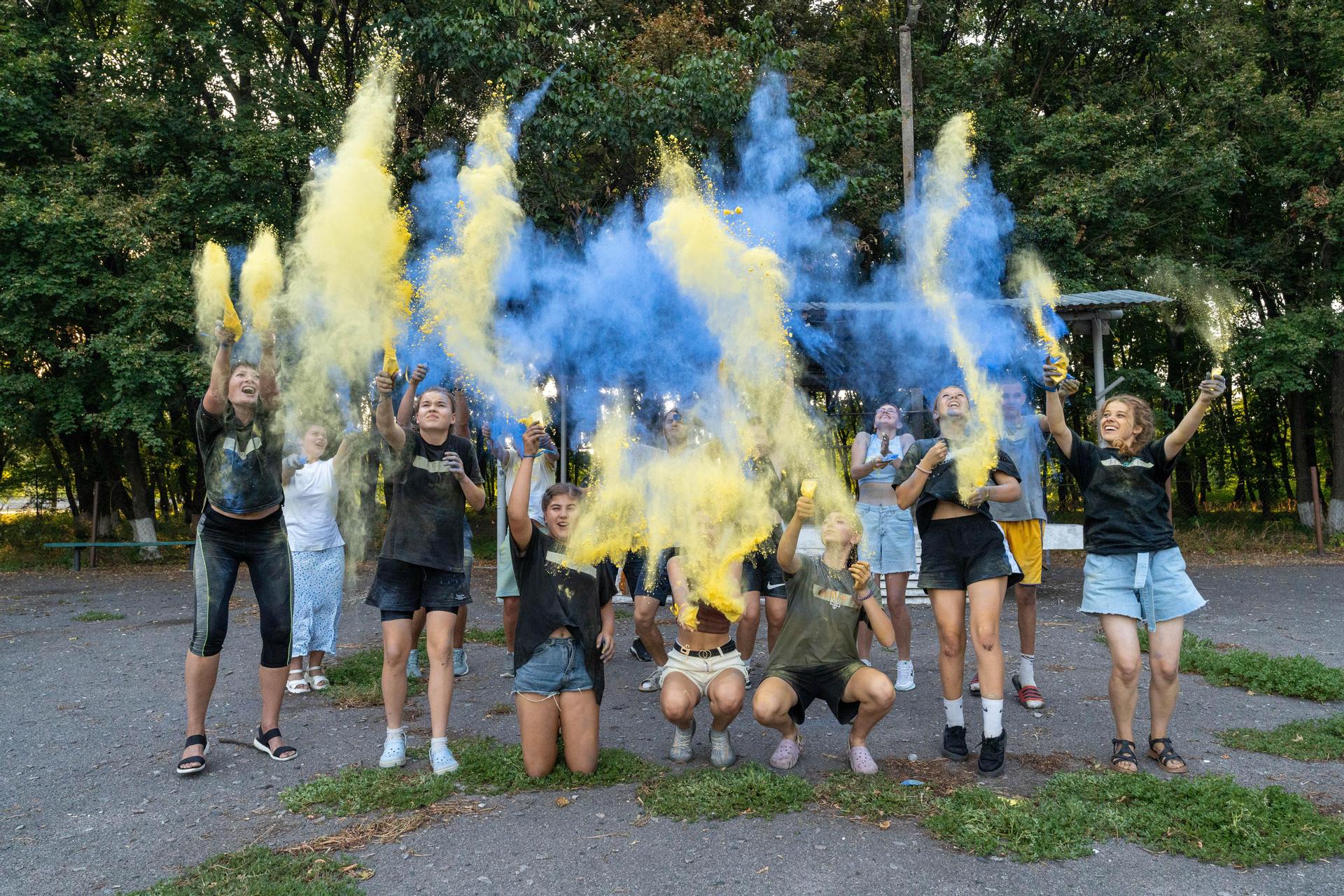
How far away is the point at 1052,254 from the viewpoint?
13.7m

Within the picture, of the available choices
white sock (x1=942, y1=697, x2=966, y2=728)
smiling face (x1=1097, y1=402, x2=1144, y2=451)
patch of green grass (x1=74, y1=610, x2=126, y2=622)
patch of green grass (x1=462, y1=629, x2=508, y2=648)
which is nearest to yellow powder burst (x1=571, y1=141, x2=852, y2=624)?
white sock (x1=942, y1=697, x2=966, y2=728)

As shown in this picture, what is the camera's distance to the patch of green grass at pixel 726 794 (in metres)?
3.70

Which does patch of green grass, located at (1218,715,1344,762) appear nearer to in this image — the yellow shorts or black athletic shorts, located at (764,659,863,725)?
the yellow shorts

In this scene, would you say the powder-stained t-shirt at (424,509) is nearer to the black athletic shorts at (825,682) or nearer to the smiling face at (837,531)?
the black athletic shorts at (825,682)

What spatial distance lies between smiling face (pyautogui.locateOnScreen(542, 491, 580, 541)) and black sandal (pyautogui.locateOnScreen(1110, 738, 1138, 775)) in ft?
9.52

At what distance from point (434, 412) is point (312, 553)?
2.20 metres

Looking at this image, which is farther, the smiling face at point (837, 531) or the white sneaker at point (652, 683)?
the white sneaker at point (652, 683)

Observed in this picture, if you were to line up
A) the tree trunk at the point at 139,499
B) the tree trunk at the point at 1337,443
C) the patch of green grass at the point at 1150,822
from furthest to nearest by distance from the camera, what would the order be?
the tree trunk at the point at 139,499 < the tree trunk at the point at 1337,443 < the patch of green grass at the point at 1150,822

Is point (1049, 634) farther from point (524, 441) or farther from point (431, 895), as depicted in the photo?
point (431, 895)

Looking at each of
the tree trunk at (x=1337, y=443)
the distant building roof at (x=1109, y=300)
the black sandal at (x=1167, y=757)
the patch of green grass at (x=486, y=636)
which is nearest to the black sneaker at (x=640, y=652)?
the patch of green grass at (x=486, y=636)

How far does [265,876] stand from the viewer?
313cm

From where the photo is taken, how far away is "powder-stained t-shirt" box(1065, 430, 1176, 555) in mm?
4316

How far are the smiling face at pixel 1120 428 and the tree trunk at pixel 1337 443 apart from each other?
48.4 feet

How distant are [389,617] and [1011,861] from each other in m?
3.07
